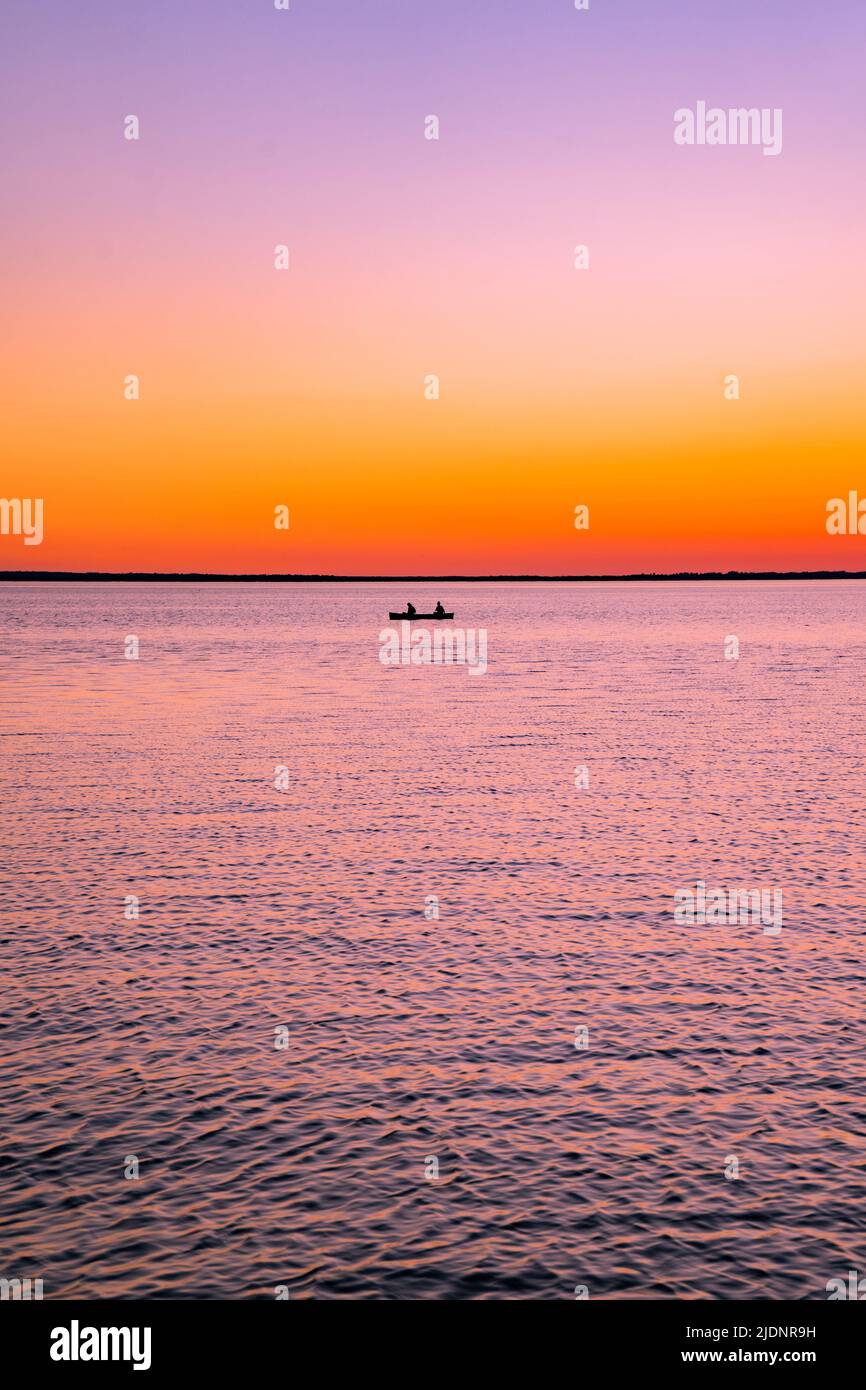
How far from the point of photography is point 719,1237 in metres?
16.5

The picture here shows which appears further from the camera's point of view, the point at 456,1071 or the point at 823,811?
the point at 823,811

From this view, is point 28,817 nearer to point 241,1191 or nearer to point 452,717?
point 241,1191

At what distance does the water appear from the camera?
16.3m

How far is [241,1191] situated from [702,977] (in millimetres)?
13600

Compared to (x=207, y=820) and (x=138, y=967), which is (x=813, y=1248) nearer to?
(x=138, y=967)

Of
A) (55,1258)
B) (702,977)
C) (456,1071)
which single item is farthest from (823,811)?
(55,1258)

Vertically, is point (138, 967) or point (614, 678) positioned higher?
point (614, 678)

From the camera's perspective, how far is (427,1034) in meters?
23.9

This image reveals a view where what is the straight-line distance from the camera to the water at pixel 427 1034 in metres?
16.3

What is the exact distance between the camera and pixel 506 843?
4166cm

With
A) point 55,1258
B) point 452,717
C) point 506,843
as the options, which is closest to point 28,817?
point 506,843
